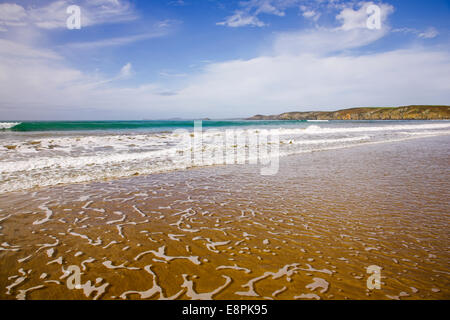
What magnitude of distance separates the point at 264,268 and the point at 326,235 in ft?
4.77

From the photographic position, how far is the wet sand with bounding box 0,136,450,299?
9.29 ft

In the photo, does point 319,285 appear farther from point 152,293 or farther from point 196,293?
point 152,293

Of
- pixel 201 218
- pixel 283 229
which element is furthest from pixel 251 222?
pixel 201 218

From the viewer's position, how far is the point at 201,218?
4.98m

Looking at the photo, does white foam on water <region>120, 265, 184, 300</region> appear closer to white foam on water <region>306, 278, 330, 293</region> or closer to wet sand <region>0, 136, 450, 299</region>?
wet sand <region>0, 136, 450, 299</region>

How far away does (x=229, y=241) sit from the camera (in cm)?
396

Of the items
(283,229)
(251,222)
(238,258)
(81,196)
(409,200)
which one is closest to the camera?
(238,258)

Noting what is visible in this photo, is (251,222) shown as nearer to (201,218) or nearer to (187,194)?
(201,218)

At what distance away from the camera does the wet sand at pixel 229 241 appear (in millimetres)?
2830

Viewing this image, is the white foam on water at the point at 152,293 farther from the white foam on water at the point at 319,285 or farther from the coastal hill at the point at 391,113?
the coastal hill at the point at 391,113

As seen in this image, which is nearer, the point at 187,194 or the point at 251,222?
the point at 251,222
